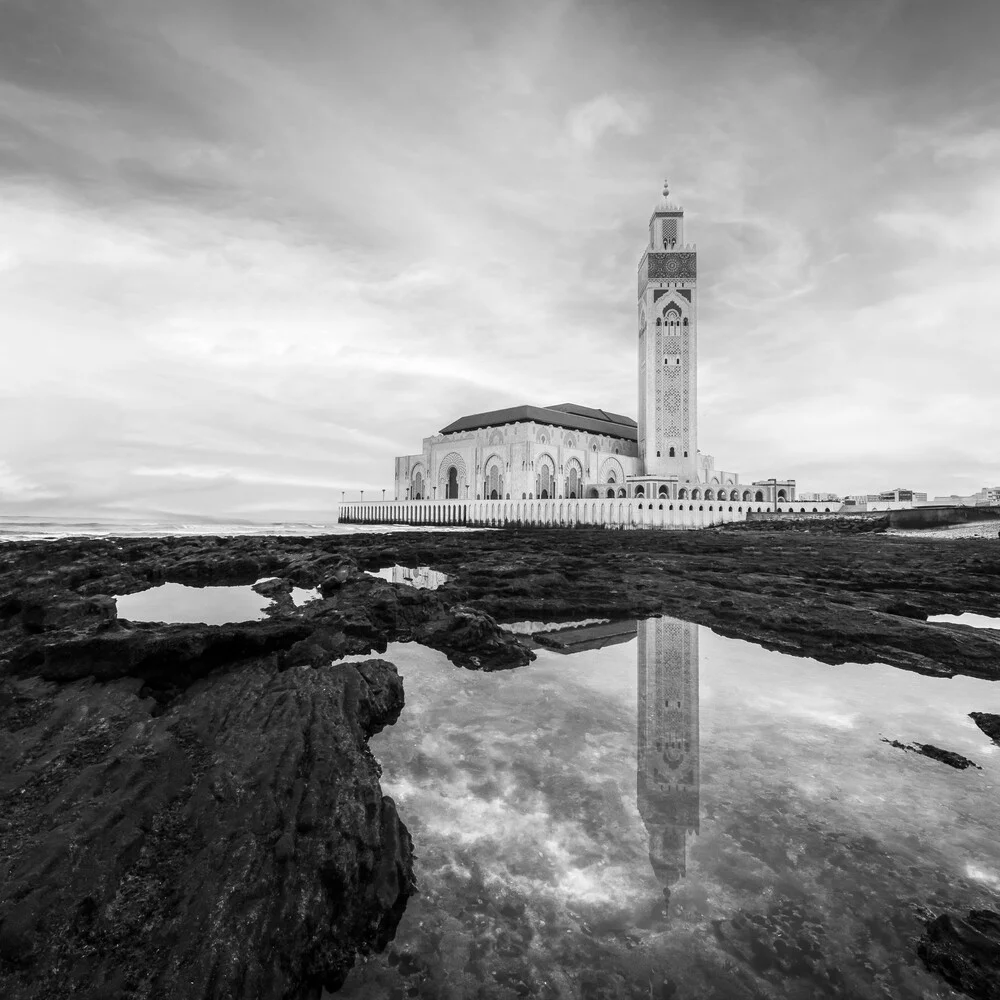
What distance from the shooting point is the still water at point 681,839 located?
5.88 ft

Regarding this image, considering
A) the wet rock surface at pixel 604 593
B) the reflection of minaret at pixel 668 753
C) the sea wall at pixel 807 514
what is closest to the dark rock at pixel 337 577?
the wet rock surface at pixel 604 593

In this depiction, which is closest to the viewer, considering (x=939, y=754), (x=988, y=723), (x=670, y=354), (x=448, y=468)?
(x=939, y=754)

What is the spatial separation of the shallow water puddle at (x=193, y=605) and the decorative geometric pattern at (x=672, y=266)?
56759 millimetres

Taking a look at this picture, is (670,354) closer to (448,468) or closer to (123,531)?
(448,468)

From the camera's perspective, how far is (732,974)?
5.75ft

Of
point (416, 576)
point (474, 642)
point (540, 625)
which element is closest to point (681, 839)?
point (474, 642)

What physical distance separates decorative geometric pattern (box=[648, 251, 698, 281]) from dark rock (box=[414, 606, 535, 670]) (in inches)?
2277

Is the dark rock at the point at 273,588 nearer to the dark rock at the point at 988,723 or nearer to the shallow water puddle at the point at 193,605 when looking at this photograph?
the shallow water puddle at the point at 193,605

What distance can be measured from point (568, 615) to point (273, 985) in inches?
253

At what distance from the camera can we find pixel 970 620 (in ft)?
24.2

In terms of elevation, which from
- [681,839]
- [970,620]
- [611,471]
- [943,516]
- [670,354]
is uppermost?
[670,354]

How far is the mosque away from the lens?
53656 millimetres

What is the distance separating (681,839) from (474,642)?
3387 mm

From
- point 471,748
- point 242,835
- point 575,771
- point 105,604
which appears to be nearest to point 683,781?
point 575,771
